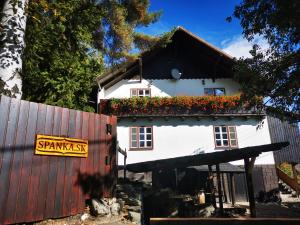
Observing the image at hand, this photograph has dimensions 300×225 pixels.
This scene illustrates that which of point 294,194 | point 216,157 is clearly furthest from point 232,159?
point 294,194

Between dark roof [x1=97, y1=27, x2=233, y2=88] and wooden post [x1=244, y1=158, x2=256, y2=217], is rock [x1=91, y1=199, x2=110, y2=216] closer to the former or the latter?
wooden post [x1=244, y1=158, x2=256, y2=217]

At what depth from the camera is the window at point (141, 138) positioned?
750 inches

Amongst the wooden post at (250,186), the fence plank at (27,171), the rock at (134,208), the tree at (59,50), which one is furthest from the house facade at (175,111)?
the fence plank at (27,171)

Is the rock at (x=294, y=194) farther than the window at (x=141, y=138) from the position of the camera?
Yes

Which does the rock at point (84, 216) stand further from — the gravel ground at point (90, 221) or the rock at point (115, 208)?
the rock at point (115, 208)

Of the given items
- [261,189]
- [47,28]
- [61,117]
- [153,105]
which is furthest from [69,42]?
[261,189]

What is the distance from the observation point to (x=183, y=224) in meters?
3.53

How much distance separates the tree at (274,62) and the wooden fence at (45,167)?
6442mm

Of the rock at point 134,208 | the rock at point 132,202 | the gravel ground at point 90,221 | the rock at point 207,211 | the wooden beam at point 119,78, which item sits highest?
the wooden beam at point 119,78

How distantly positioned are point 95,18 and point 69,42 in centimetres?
147

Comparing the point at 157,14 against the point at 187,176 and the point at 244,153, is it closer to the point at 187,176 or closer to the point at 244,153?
the point at 187,176

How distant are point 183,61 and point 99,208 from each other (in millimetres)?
17293

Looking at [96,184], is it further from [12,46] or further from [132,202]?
[12,46]

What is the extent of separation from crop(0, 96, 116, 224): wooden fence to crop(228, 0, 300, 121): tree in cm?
644
